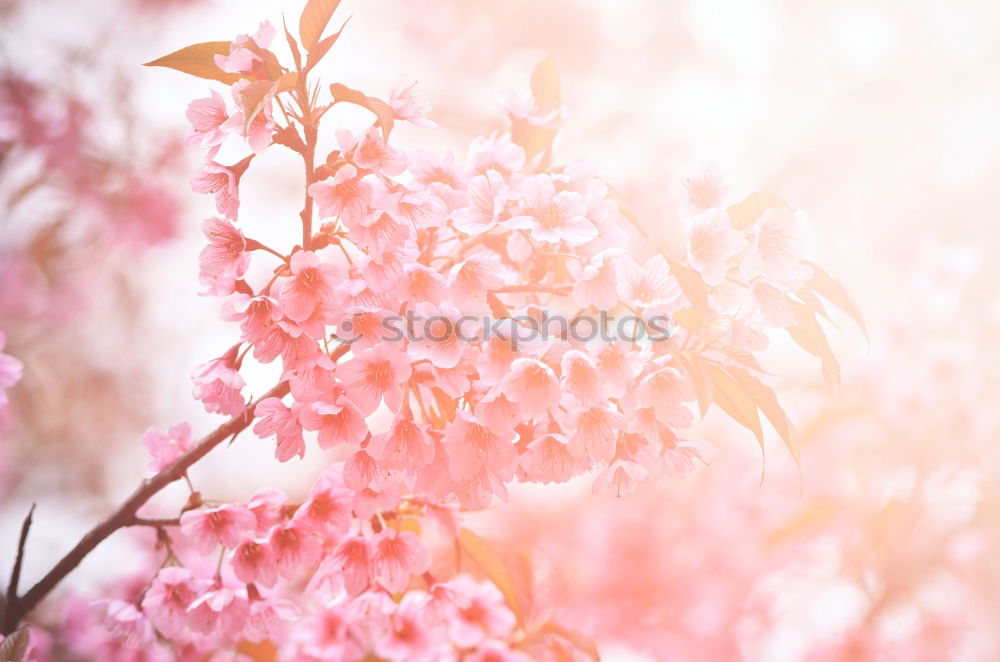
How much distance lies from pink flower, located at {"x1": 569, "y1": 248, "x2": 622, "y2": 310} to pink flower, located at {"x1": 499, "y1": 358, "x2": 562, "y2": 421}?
8 centimetres

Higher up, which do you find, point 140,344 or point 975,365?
point 975,365

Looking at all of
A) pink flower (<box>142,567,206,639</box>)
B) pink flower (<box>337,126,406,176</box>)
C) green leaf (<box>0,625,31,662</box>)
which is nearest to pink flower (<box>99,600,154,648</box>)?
pink flower (<box>142,567,206,639</box>)

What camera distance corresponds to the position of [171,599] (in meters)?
0.94

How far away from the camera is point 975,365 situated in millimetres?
2061

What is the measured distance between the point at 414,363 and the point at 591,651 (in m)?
0.57

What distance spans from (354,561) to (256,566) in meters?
0.11

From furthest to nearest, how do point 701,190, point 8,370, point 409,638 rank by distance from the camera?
point 409,638 → point 8,370 → point 701,190

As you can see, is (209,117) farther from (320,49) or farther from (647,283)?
(647,283)

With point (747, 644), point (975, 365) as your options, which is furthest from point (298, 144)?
point (747, 644)

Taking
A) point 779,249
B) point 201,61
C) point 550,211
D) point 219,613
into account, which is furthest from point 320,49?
point 219,613

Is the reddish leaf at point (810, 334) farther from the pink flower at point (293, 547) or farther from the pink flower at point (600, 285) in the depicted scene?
the pink flower at point (293, 547)

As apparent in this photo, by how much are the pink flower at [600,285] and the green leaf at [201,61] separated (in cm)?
41

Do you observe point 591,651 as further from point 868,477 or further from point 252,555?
point 868,477

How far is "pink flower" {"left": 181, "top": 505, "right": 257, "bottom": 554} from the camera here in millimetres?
884
